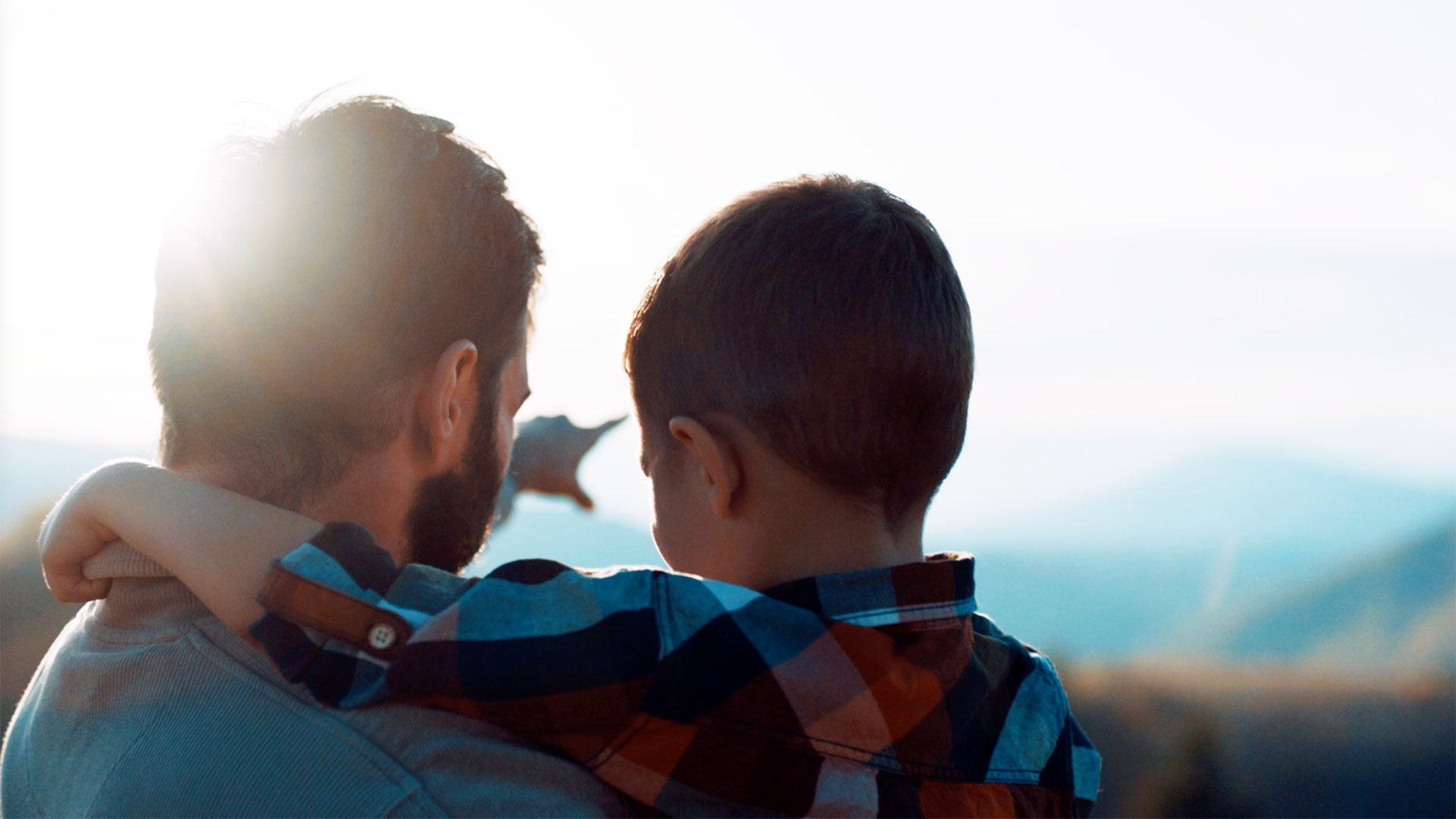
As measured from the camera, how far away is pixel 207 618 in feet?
4.59

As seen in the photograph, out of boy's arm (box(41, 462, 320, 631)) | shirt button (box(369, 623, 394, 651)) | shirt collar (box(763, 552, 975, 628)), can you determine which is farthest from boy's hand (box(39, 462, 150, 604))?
shirt collar (box(763, 552, 975, 628))

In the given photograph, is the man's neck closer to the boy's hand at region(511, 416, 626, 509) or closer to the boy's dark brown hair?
the boy's dark brown hair

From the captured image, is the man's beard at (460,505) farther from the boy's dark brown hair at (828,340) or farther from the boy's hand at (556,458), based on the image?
the boy's hand at (556,458)

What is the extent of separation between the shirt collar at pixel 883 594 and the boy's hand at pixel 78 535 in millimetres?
848

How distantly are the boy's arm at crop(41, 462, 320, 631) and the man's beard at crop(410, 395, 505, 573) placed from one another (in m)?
0.22

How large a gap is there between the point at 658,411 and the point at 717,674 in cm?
48

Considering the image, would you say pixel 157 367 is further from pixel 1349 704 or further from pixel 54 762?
pixel 1349 704

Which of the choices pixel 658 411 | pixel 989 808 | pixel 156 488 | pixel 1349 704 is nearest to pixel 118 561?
pixel 156 488

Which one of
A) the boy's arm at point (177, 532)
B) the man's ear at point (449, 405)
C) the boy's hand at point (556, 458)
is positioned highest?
the man's ear at point (449, 405)

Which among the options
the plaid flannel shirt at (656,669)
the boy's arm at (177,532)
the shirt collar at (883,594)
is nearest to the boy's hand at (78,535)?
the boy's arm at (177,532)

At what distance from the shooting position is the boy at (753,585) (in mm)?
1272

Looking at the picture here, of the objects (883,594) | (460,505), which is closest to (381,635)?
(460,505)

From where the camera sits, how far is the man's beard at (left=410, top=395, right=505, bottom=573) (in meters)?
1.62

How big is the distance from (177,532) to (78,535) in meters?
0.19
